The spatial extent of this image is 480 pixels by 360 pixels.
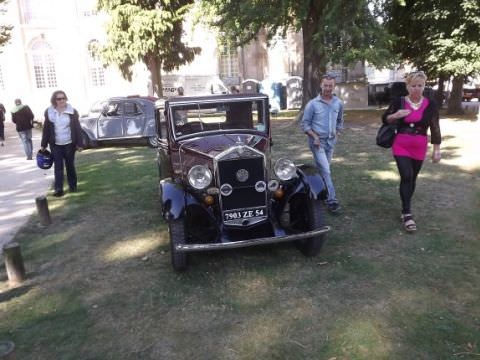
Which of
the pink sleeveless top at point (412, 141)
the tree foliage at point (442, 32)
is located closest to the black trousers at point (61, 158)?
the pink sleeveless top at point (412, 141)

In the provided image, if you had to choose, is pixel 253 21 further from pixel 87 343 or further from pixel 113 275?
pixel 87 343

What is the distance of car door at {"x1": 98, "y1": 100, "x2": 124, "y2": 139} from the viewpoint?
1283 cm

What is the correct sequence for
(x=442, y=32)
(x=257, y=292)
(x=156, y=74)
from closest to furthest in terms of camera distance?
(x=257, y=292), (x=442, y=32), (x=156, y=74)

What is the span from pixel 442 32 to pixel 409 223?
1220 cm

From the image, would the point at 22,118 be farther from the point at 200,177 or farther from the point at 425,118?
the point at 425,118

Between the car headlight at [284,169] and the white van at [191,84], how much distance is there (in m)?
24.0

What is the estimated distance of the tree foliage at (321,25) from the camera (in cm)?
1325

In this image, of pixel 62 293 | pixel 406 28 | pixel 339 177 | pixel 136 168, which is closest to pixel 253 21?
pixel 406 28

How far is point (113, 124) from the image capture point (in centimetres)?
1284

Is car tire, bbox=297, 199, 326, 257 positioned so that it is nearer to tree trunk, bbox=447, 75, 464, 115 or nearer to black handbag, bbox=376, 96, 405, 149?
black handbag, bbox=376, 96, 405, 149

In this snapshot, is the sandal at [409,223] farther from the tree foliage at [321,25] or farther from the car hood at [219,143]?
the tree foliage at [321,25]

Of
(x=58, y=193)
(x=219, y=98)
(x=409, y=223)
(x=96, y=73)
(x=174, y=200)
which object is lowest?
(x=409, y=223)

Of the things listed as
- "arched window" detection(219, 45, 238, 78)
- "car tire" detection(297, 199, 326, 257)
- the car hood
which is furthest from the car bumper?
"arched window" detection(219, 45, 238, 78)

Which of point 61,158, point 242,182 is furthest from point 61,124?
point 242,182
